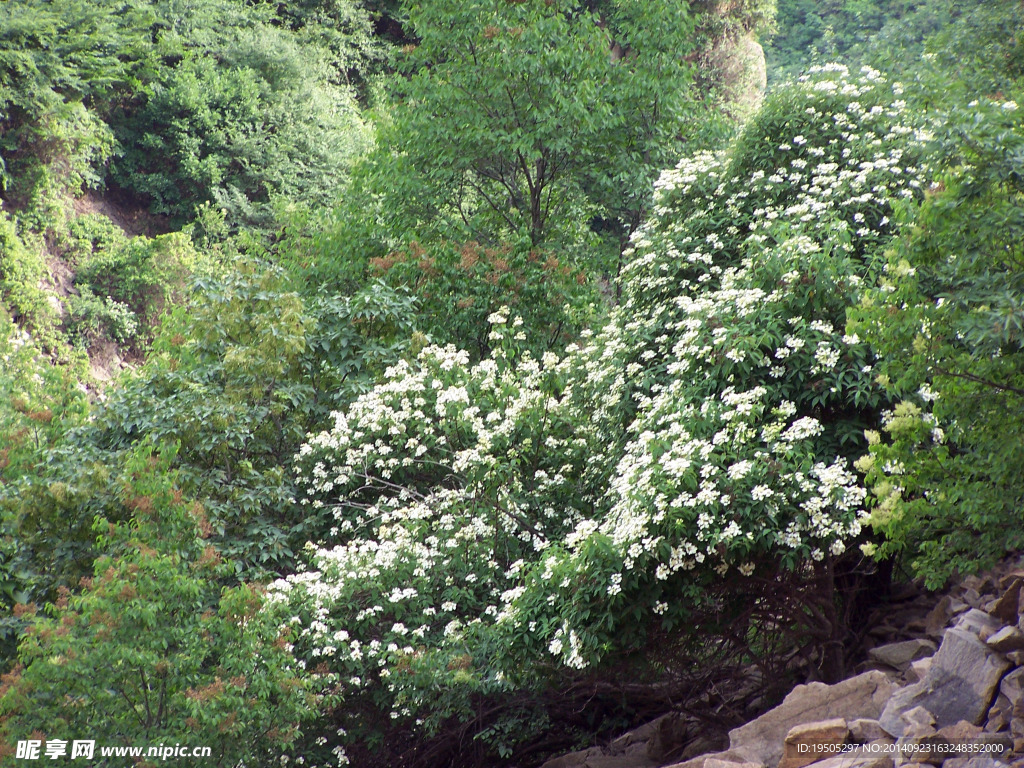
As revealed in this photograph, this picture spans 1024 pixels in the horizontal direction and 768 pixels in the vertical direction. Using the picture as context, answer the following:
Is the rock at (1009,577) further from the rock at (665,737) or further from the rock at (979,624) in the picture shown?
the rock at (665,737)

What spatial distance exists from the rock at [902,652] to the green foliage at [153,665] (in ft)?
15.3

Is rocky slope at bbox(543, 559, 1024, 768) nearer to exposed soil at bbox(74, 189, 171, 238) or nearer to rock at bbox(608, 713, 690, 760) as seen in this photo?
rock at bbox(608, 713, 690, 760)

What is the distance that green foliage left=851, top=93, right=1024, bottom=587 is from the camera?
4641 millimetres

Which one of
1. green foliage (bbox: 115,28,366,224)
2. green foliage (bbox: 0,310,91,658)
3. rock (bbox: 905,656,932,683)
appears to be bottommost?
rock (bbox: 905,656,932,683)

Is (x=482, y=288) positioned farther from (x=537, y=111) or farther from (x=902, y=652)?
(x=902, y=652)

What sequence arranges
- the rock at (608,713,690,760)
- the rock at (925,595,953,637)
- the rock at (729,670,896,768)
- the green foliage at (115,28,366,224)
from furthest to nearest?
the green foliage at (115,28,366,224) < the rock at (608,713,690,760) < the rock at (925,595,953,637) < the rock at (729,670,896,768)

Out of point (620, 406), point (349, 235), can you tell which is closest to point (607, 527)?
point (620, 406)

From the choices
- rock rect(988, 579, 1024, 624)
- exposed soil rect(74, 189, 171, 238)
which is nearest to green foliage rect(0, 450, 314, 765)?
rock rect(988, 579, 1024, 624)

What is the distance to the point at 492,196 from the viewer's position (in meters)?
16.6

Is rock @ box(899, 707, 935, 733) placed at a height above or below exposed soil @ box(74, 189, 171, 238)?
below

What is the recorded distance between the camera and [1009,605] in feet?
19.1

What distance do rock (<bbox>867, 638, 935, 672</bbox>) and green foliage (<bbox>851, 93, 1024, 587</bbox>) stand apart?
1923 mm

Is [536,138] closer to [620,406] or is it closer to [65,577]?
[620,406]

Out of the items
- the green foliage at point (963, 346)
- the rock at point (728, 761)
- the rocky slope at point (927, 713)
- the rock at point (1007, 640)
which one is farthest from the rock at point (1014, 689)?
the rock at point (728, 761)
